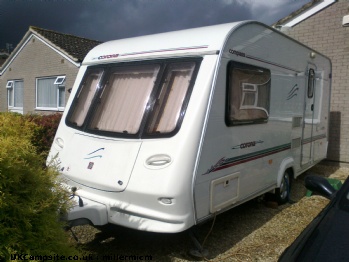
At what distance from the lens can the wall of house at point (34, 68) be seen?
45.0 feet

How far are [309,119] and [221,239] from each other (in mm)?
3310

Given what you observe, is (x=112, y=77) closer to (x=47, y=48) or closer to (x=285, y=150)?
(x=285, y=150)

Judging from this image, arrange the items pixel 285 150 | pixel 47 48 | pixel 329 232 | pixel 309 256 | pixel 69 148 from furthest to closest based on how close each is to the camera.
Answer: pixel 47 48 → pixel 285 150 → pixel 69 148 → pixel 329 232 → pixel 309 256

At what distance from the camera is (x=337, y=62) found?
874cm

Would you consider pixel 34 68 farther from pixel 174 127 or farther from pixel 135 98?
pixel 174 127

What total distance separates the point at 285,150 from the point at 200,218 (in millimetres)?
2478

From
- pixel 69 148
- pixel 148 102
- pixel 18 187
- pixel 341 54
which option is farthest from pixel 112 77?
pixel 341 54

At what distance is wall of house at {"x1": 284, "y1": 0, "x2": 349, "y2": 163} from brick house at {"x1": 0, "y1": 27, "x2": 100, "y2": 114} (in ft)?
28.1

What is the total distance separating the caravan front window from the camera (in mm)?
3605

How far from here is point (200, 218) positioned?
3.45m

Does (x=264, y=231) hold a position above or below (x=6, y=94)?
below

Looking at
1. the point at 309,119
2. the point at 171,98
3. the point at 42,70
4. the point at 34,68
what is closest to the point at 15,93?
the point at 34,68

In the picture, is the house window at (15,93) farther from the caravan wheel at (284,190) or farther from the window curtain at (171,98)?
the window curtain at (171,98)

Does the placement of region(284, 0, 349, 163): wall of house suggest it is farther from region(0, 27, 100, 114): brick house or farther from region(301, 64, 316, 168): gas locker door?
region(0, 27, 100, 114): brick house
